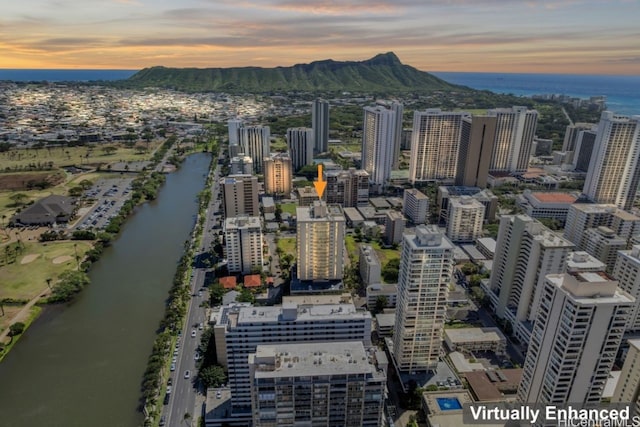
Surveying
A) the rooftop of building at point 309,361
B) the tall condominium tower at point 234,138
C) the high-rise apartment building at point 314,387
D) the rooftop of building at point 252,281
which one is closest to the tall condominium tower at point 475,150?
the tall condominium tower at point 234,138

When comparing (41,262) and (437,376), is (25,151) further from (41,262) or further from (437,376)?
(437,376)

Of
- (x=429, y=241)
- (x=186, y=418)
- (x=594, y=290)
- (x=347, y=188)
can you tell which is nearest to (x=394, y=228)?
(x=347, y=188)

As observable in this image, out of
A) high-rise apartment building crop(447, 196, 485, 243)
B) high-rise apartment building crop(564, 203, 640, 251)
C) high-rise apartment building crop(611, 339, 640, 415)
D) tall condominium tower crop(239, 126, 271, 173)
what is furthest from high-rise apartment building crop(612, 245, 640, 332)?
tall condominium tower crop(239, 126, 271, 173)

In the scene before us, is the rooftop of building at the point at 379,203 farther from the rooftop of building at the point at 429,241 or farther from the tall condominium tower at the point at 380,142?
the rooftop of building at the point at 429,241

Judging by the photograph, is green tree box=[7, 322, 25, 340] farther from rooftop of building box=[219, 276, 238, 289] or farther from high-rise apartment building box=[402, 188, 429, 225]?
high-rise apartment building box=[402, 188, 429, 225]

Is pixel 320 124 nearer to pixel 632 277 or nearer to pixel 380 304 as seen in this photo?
pixel 380 304

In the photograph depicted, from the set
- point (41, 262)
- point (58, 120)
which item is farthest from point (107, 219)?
point (58, 120)

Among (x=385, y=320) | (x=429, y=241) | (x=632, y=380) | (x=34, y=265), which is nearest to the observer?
(x=632, y=380)
